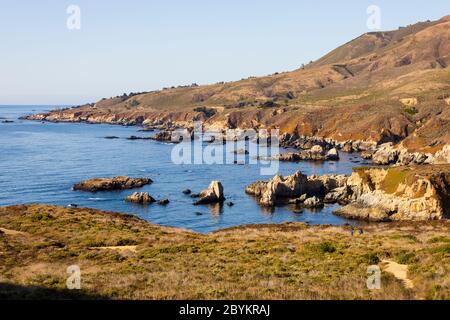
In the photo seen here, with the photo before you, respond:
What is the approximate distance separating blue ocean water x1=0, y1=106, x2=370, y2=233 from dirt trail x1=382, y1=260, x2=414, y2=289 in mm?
42592

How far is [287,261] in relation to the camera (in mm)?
31828

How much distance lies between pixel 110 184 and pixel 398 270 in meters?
80.1

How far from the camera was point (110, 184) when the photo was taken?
100188mm

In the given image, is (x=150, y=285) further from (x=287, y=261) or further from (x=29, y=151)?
(x=29, y=151)

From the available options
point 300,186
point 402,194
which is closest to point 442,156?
point 300,186

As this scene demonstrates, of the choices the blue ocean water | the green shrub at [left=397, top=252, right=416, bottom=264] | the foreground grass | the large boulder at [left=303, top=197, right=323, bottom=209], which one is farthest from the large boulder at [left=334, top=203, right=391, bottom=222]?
the green shrub at [left=397, top=252, right=416, bottom=264]

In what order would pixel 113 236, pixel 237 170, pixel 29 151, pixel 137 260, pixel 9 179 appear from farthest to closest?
pixel 29 151
pixel 237 170
pixel 9 179
pixel 113 236
pixel 137 260

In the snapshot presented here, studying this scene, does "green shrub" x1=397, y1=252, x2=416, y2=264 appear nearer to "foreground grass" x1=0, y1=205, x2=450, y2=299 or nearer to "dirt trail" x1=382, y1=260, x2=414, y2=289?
"foreground grass" x1=0, y1=205, x2=450, y2=299

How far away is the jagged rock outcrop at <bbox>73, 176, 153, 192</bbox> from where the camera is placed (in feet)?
322

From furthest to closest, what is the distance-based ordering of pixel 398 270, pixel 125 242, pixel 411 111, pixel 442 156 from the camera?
pixel 411 111 < pixel 442 156 < pixel 125 242 < pixel 398 270

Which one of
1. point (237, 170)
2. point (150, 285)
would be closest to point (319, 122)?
point (237, 170)

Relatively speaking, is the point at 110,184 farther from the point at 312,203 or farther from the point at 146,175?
the point at 312,203

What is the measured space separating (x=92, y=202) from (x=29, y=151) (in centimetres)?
7835
